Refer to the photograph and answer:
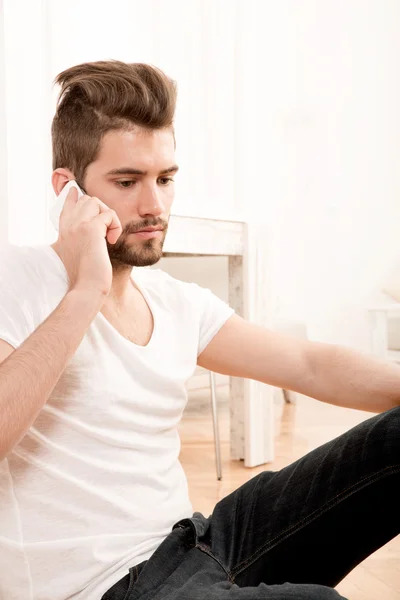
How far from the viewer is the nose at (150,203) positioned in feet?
3.53

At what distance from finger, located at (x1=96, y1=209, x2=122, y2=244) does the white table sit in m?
1.30

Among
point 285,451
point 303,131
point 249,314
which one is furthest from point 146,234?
point 303,131

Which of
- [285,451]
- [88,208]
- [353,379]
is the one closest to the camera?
[88,208]

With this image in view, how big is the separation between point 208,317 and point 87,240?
296 millimetres

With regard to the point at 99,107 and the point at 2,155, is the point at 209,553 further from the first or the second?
the point at 2,155

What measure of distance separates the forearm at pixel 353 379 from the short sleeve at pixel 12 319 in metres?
0.48

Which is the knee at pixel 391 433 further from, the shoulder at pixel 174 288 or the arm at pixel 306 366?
the shoulder at pixel 174 288

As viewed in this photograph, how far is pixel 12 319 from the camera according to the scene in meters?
0.90

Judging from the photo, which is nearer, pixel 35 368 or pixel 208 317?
pixel 35 368

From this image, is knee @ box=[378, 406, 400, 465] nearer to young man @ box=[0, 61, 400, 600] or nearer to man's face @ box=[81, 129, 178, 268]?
young man @ box=[0, 61, 400, 600]

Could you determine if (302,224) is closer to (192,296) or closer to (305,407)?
(305,407)

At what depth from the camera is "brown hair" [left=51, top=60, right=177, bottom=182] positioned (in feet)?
3.61

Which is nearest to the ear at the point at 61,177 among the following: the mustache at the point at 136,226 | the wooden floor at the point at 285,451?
the mustache at the point at 136,226

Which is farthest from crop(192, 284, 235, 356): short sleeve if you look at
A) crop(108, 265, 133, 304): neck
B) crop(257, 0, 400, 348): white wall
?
crop(257, 0, 400, 348): white wall
